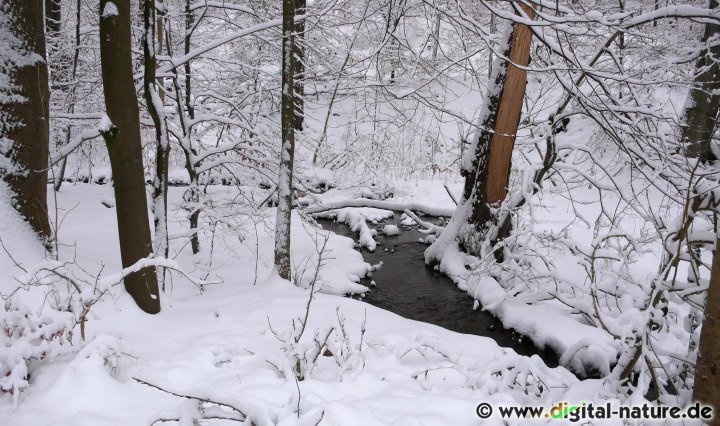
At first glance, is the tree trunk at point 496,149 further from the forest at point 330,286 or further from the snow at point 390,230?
the snow at point 390,230

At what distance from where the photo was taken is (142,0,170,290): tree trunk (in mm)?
4227

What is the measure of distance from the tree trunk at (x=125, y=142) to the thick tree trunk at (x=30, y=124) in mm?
756

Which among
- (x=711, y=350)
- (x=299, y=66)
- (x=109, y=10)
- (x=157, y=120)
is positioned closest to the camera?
(x=711, y=350)

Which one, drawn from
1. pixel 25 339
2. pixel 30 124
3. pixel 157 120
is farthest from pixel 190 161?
pixel 25 339

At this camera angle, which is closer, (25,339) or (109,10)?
(25,339)

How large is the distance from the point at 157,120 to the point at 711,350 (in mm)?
4615

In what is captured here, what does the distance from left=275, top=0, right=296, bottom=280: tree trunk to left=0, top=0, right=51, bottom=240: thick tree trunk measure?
222 cm

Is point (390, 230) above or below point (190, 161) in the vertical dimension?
below

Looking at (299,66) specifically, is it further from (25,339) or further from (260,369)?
(25,339)

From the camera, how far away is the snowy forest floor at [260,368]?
227 centimetres

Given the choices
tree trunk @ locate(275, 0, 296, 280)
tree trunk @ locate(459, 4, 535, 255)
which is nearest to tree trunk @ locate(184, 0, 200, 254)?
tree trunk @ locate(275, 0, 296, 280)

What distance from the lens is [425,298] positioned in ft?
21.3

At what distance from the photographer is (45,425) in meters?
2.13

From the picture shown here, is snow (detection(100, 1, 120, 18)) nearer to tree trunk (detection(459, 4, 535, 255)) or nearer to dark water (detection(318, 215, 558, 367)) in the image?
dark water (detection(318, 215, 558, 367))
